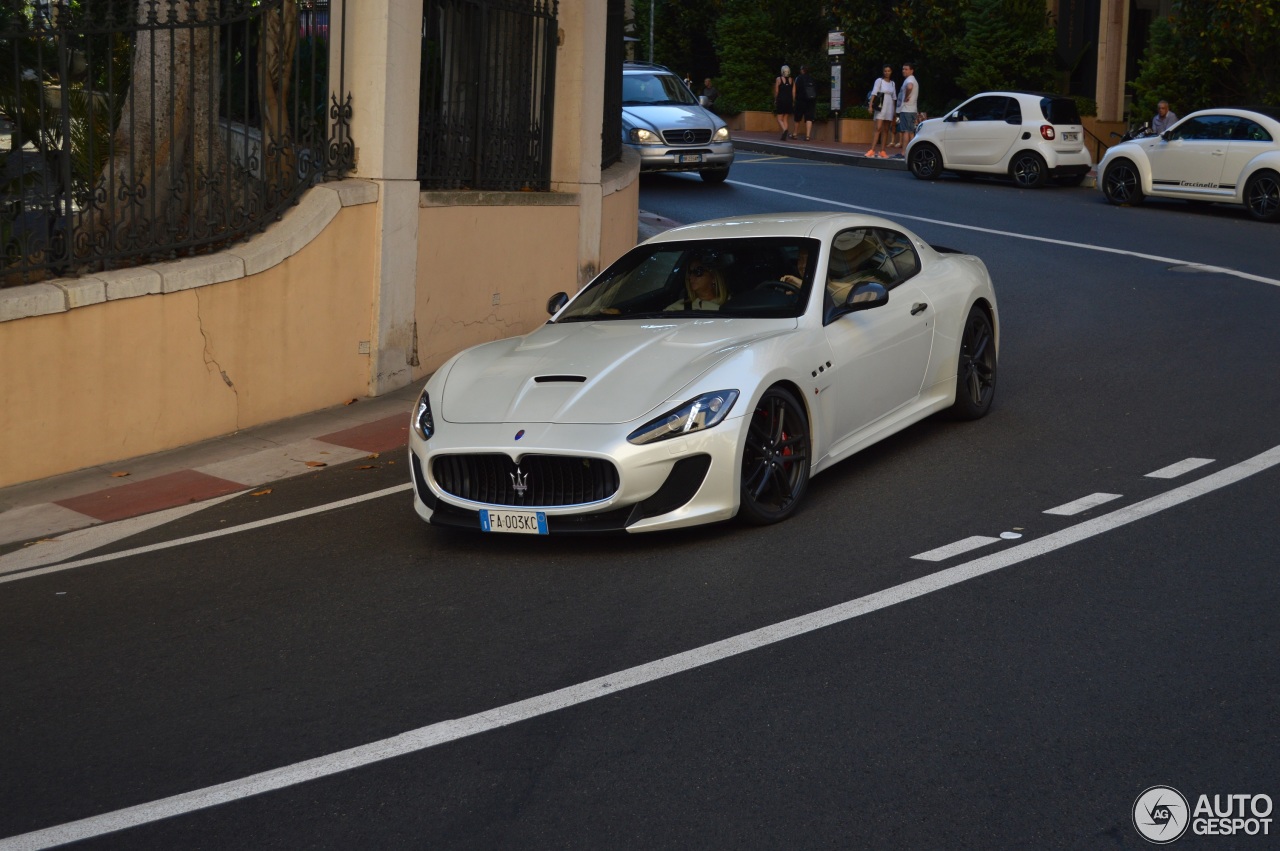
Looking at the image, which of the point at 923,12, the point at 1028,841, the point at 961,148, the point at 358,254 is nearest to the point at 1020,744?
the point at 1028,841

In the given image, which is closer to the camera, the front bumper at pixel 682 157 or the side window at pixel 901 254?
the side window at pixel 901 254

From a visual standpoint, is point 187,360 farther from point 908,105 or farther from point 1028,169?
point 908,105

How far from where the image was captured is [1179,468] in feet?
27.3

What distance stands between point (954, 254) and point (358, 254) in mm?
4204

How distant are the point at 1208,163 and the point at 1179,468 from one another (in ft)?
50.1

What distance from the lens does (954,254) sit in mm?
10094

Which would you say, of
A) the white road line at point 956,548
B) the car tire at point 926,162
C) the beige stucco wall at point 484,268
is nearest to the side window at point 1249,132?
the car tire at point 926,162

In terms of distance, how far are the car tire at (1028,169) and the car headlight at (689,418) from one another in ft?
67.4

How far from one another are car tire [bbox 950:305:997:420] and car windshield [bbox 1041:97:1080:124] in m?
17.6

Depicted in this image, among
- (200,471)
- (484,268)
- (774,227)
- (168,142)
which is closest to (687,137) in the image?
(484,268)

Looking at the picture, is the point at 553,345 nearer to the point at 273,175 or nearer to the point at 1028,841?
the point at 273,175

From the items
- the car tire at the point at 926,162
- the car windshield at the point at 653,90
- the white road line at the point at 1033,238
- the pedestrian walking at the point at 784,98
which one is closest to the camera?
the white road line at the point at 1033,238

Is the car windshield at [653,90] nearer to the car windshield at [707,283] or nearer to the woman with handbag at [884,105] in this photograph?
the woman with handbag at [884,105]

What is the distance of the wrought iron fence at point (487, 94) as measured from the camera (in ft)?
40.9
